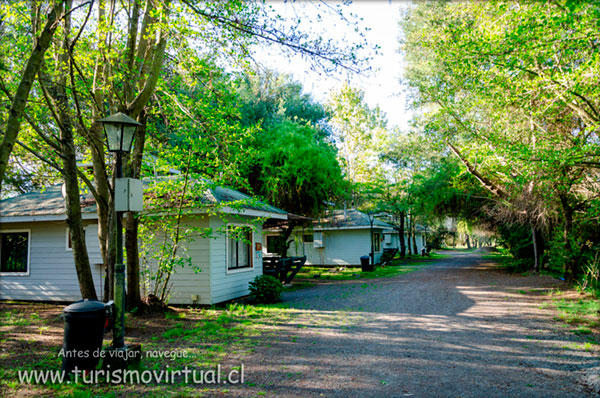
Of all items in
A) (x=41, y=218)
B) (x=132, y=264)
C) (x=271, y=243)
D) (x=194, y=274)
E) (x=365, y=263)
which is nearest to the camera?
(x=132, y=264)

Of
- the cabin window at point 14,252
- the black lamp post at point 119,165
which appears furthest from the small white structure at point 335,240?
the black lamp post at point 119,165

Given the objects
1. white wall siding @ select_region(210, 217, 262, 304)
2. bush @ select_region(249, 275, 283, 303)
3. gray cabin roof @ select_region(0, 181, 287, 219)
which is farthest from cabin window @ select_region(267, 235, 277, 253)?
bush @ select_region(249, 275, 283, 303)

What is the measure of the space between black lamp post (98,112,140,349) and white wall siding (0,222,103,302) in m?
7.08

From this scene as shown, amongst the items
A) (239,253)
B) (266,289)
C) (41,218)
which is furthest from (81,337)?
(41,218)

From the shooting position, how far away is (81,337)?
16.7 ft

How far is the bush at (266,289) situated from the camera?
11031mm

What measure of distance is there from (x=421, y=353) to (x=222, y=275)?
6.32 meters

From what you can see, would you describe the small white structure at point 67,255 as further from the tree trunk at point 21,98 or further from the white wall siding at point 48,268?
the tree trunk at point 21,98

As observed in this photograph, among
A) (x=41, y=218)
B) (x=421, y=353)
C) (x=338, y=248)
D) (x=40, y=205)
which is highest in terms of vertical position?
(x=40, y=205)

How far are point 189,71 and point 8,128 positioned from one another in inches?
179

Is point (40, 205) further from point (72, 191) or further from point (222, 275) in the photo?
point (222, 275)

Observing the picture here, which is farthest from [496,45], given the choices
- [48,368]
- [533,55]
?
[48,368]

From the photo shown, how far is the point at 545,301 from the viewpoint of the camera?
10.5 meters

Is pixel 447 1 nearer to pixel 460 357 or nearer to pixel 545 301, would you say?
pixel 545 301
